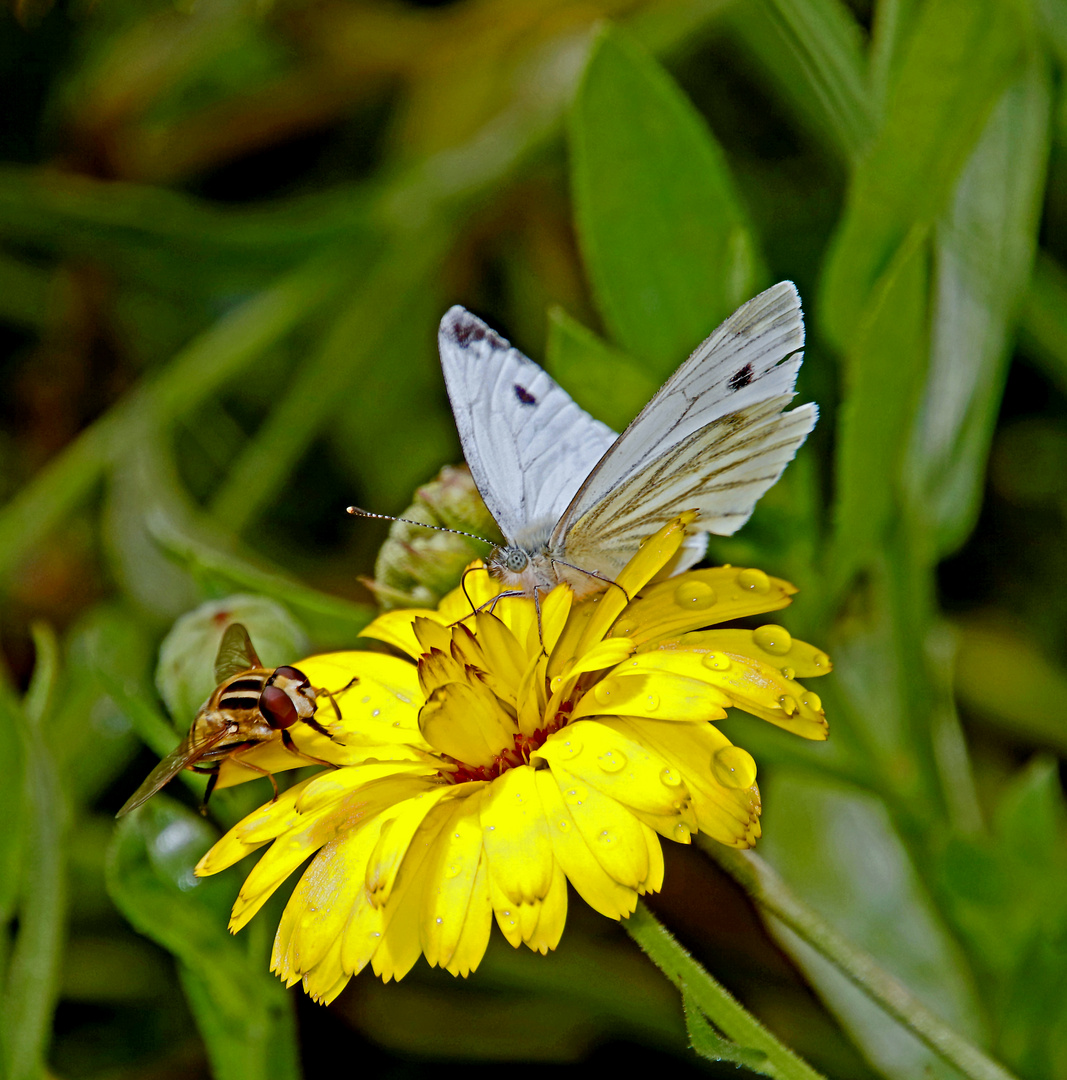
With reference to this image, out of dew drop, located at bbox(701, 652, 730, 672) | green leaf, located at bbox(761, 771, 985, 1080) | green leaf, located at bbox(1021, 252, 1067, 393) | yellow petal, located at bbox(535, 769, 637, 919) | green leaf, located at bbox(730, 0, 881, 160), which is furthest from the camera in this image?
green leaf, located at bbox(1021, 252, 1067, 393)

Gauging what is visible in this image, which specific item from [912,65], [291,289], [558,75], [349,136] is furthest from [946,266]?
[349,136]

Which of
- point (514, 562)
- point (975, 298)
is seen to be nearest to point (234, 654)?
point (514, 562)

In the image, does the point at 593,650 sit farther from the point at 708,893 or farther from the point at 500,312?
the point at 500,312

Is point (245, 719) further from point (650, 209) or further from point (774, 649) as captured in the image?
point (650, 209)

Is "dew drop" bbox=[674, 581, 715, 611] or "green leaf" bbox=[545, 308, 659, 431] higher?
"green leaf" bbox=[545, 308, 659, 431]

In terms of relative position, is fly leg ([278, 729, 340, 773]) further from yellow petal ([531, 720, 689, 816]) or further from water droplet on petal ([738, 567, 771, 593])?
water droplet on petal ([738, 567, 771, 593])

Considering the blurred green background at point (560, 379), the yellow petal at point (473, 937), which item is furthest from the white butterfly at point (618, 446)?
the yellow petal at point (473, 937)

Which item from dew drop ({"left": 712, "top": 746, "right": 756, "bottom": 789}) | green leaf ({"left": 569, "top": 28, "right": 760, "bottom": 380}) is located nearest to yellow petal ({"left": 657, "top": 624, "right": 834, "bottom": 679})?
dew drop ({"left": 712, "top": 746, "right": 756, "bottom": 789})
